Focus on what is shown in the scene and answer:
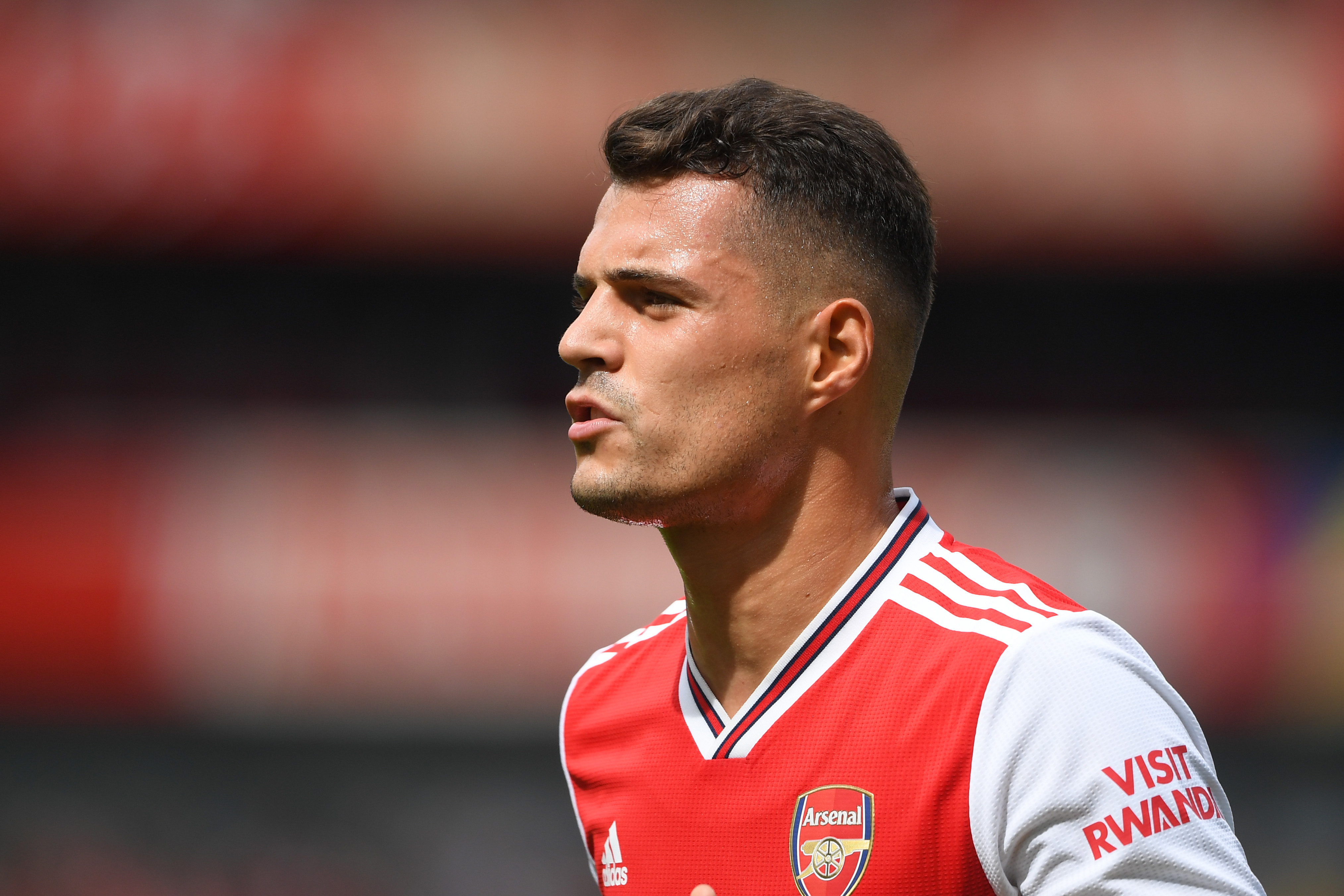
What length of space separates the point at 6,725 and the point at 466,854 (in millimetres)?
3570

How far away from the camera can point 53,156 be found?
1030 centimetres

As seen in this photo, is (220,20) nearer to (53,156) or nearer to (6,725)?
(53,156)

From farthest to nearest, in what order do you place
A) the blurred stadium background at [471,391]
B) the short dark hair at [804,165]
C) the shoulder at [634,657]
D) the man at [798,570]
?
1. the blurred stadium background at [471,391]
2. the shoulder at [634,657]
3. the short dark hair at [804,165]
4. the man at [798,570]

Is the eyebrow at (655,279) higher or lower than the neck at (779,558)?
higher

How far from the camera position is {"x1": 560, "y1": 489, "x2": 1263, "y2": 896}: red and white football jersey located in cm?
176

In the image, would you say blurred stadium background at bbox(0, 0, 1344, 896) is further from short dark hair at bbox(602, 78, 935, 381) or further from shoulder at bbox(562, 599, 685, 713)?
short dark hair at bbox(602, 78, 935, 381)

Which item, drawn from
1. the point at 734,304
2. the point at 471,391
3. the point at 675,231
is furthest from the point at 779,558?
the point at 471,391

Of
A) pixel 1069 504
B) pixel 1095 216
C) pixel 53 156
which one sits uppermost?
pixel 53 156

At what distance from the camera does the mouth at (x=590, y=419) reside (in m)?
2.17

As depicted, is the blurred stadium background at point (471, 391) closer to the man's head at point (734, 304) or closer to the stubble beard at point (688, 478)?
the man's head at point (734, 304)

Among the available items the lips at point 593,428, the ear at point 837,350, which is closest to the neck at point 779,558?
the ear at point 837,350

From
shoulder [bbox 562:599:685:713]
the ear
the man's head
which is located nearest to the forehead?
the man's head

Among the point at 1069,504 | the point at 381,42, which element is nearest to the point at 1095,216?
the point at 1069,504

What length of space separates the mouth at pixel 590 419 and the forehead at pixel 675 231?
0.76ft
